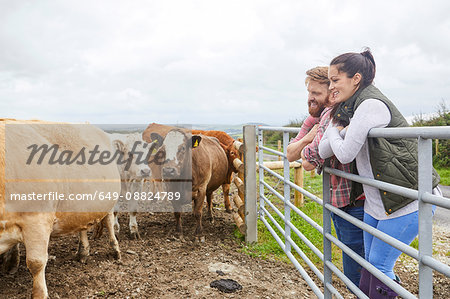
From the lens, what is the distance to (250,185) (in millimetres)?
5129

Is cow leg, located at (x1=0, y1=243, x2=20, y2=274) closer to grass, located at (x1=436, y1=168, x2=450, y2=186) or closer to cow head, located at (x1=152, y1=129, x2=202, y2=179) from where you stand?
cow head, located at (x1=152, y1=129, x2=202, y2=179)

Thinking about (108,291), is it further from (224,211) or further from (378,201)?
(224,211)

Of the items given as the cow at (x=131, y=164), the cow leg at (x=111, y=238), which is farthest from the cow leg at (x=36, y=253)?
the cow at (x=131, y=164)

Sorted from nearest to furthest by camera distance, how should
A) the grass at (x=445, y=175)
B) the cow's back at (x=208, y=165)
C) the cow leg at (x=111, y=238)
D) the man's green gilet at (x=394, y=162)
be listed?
1. the man's green gilet at (x=394, y=162)
2. the cow leg at (x=111, y=238)
3. the cow's back at (x=208, y=165)
4. the grass at (x=445, y=175)

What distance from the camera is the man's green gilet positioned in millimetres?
1802

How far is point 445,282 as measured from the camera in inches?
165

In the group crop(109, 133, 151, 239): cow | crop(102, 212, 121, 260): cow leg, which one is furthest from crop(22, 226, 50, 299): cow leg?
crop(109, 133, 151, 239): cow

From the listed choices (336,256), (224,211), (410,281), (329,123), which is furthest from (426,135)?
(224,211)

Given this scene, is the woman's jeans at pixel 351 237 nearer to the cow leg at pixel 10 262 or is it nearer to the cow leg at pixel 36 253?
the cow leg at pixel 36 253

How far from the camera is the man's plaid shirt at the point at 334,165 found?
233 cm

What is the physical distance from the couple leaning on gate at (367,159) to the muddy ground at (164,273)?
170 cm

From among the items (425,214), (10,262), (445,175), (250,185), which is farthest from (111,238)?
(445,175)

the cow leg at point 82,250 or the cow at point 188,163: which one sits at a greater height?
the cow at point 188,163

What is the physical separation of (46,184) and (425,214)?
2.94 metres
